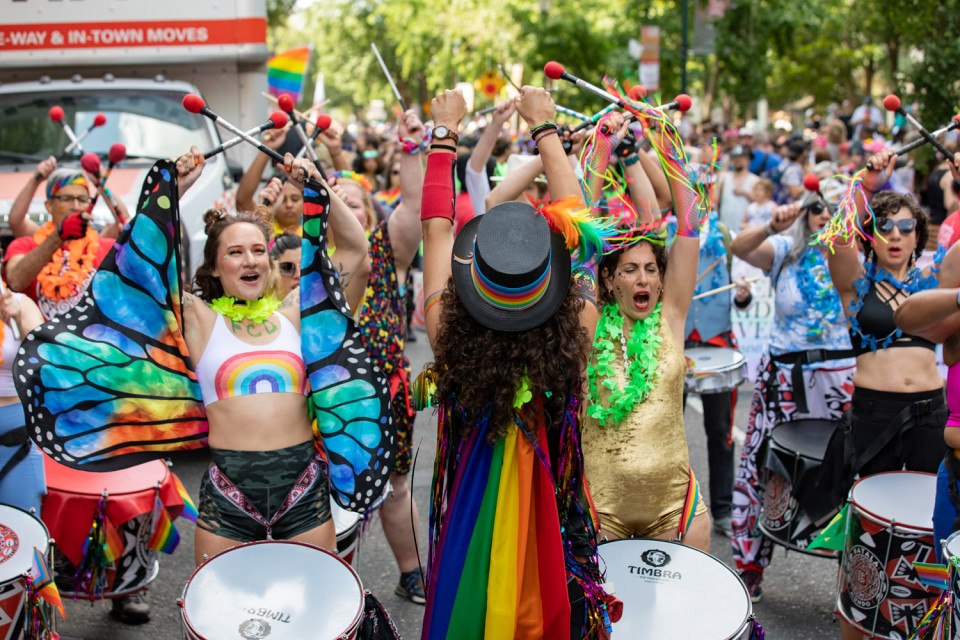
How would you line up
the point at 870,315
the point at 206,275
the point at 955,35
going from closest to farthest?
the point at 206,275 < the point at 870,315 < the point at 955,35

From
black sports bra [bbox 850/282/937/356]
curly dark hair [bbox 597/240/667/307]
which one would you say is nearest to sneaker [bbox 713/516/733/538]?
black sports bra [bbox 850/282/937/356]

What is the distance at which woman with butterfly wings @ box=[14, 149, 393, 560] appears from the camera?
10.7ft

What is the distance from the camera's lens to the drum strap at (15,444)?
3.86 meters

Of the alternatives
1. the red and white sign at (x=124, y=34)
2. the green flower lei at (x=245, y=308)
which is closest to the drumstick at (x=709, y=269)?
the green flower lei at (x=245, y=308)

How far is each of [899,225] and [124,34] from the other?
23.2 ft

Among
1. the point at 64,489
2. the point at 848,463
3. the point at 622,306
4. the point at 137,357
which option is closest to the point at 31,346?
the point at 137,357

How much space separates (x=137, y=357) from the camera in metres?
3.31

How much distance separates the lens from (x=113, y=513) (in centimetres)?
402

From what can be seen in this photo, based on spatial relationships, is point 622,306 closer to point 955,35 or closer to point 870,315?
point 870,315

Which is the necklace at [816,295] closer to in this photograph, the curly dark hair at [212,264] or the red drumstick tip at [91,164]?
the curly dark hair at [212,264]

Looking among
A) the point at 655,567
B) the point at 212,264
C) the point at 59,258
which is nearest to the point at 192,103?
the point at 212,264

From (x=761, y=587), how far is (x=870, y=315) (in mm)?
1442

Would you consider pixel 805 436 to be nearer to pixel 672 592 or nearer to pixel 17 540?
pixel 672 592

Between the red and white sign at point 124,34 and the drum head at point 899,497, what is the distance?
6933mm
